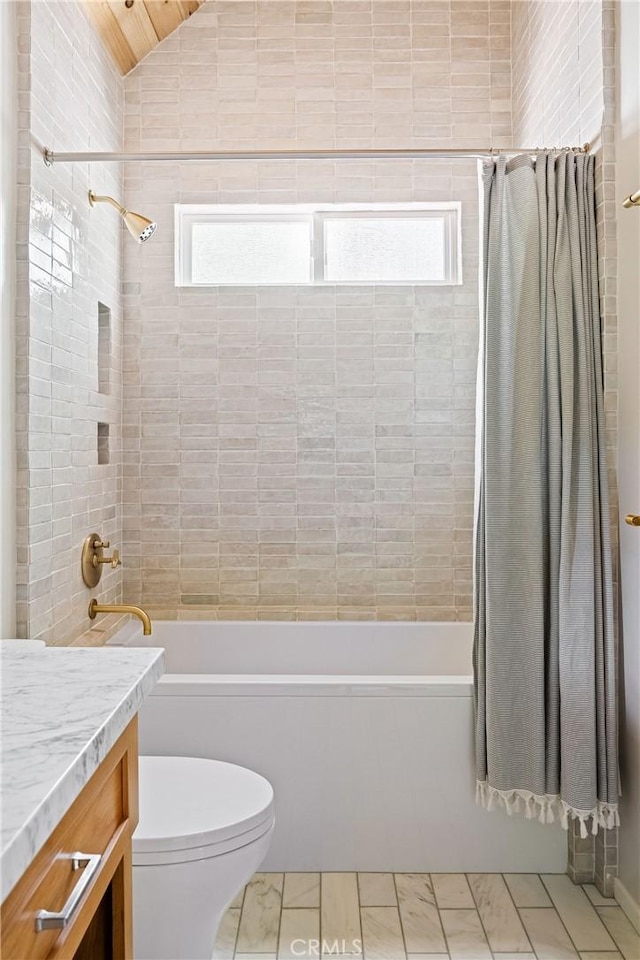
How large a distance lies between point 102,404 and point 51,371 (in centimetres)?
60

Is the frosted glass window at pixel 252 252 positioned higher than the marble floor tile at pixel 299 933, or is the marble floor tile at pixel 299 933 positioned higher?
the frosted glass window at pixel 252 252

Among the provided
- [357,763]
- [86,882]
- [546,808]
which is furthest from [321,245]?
[86,882]

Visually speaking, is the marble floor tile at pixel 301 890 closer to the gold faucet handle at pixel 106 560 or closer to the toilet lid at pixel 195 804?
the toilet lid at pixel 195 804

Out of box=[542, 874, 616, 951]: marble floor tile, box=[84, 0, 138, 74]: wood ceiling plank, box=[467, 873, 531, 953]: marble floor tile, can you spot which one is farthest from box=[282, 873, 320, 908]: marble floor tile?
box=[84, 0, 138, 74]: wood ceiling plank

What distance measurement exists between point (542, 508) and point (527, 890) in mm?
1067

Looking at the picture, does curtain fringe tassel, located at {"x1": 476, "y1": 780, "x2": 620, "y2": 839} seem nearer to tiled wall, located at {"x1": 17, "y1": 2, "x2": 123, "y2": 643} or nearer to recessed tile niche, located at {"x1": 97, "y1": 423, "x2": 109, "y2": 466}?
tiled wall, located at {"x1": 17, "y1": 2, "x2": 123, "y2": 643}

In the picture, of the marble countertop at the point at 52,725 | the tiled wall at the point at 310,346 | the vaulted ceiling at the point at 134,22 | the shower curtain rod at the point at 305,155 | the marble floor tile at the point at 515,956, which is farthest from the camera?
the tiled wall at the point at 310,346

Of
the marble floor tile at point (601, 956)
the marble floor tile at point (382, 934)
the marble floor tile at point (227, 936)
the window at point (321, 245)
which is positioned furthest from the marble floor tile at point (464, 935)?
the window at point (321, 245)

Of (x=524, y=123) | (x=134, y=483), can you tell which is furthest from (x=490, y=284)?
(x=134, y=483)

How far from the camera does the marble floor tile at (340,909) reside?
1960 mm

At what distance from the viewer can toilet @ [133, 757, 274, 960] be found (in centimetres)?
158

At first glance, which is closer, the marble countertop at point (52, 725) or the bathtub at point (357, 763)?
the marble countertop at point (52, 725)

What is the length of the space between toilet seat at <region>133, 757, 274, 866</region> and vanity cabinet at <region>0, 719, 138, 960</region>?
491 mm

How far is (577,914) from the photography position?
6.74ft
